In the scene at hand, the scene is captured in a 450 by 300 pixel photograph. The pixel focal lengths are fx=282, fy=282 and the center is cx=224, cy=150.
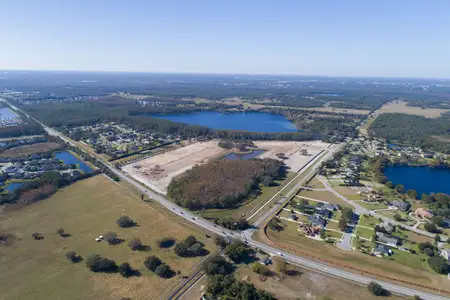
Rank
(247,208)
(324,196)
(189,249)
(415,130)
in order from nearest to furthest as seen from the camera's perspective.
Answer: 1. (189,249)
2. (247,208)
3. (324,196)
4. (415,130)

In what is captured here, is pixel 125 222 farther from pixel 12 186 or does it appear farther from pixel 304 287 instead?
pixel 12 186

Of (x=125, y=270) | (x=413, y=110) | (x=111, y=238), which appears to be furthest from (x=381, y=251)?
(x=413, y=110)

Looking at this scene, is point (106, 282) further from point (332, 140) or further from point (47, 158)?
point (332, 140)

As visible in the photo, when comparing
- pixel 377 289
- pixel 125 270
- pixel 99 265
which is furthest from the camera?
pixel 99 265

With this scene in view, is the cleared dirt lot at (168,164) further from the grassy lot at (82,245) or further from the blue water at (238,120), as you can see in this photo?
the blue water at (238,120)

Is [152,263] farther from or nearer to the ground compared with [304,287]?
farther from the ground

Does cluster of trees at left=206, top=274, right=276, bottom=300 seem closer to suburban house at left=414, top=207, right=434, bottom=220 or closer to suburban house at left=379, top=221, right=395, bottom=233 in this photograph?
suburban house at left=379, top=221, right=395, bottom=233
